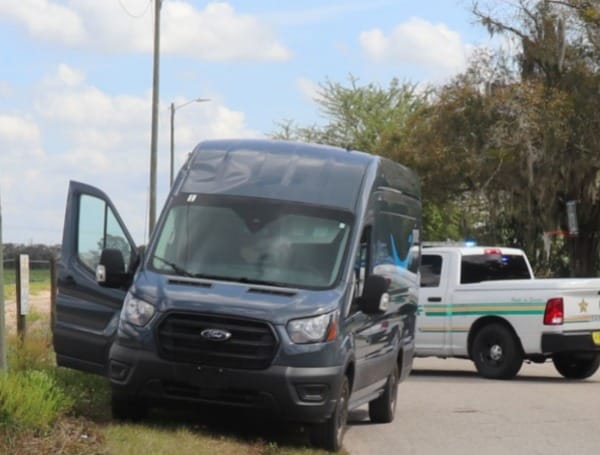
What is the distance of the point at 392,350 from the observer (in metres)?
14.0

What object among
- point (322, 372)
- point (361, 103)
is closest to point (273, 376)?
point (322, 372)

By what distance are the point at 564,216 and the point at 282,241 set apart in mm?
30157

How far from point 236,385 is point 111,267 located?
1.77 meters

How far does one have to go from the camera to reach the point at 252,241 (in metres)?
11.9

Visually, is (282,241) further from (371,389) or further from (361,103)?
(361,103)

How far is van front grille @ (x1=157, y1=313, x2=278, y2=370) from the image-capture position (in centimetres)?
1101

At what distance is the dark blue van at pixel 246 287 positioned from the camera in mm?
11039

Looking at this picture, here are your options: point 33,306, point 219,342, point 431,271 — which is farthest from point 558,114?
point 219,342

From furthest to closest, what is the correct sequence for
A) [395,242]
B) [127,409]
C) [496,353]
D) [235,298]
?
[496,353] → [395,242] → [127,409] → [235,298]

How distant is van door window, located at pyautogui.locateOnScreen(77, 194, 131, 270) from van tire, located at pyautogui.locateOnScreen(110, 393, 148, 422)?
150 cm

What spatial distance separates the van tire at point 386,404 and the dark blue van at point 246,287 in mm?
396

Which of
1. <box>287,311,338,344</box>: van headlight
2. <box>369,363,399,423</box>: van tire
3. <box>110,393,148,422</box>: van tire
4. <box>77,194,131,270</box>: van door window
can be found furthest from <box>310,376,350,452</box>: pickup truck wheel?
<box>77,194,131,270</box>: van door window

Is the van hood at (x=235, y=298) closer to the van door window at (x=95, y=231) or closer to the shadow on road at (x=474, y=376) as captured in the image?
the van door window at (x=95, y=231)

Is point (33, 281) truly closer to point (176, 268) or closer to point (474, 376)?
point (474, 376)
